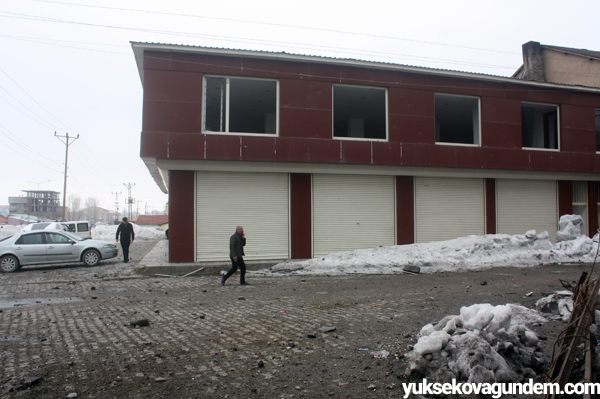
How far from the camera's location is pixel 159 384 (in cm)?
434

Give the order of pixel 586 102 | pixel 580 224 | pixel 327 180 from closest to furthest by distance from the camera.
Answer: pixel 327 180
pixel 580 224
pixel 586 102

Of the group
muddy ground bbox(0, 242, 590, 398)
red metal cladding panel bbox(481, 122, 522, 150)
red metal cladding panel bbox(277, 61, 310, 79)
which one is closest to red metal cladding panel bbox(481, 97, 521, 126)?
red metal cladding panel bbox(481, 122, 522, 150)

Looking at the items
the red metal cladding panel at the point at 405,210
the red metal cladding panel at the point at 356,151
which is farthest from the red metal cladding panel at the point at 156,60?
the red metal cladding panel at the point at 405,210

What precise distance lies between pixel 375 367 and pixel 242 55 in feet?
41.6

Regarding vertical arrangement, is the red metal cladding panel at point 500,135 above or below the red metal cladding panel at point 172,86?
below

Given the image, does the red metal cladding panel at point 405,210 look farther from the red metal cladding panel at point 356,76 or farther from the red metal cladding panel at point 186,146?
the red metal cladding panel at point 186,146

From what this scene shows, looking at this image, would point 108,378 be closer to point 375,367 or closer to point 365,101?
point 375,367

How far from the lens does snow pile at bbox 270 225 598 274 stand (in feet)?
46.1

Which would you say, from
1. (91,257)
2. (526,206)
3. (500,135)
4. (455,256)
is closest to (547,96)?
(500,135)

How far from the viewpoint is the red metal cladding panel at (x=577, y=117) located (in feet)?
60.7

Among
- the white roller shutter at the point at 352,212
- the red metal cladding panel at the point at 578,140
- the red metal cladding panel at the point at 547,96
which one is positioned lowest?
the white roller shutter at the point at 352,212

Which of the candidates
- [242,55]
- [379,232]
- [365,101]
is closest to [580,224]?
[379,232]

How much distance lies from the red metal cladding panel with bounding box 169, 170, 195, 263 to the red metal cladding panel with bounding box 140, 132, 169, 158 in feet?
3.05

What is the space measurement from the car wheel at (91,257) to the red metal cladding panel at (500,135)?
16749 millimetres
